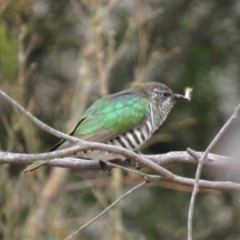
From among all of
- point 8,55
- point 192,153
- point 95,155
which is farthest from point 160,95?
point 192,153

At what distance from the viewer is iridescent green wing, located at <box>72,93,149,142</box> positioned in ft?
15.8

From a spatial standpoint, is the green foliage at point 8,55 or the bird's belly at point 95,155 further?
the green foliage at point 8,55

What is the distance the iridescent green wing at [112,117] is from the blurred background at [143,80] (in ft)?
5.31

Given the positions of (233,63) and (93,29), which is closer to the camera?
(93,29)

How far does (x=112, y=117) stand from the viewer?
4941 mm

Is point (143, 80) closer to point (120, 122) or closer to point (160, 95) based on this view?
point (160, 95)

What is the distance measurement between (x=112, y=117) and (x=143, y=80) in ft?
7.72

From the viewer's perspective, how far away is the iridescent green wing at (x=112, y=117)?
480 centimetres

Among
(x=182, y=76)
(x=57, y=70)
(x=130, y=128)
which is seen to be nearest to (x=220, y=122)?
(x=182, y=76)

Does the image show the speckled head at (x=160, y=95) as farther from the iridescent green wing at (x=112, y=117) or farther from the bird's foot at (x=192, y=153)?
the bird's foot at (x=192, y=153)

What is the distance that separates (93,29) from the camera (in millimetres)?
6594

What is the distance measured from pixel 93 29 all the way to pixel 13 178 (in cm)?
175

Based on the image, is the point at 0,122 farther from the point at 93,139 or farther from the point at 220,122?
the point at 93,139

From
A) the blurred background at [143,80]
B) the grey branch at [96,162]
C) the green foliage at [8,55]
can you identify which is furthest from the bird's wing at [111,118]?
the blurred background at [143,80]
